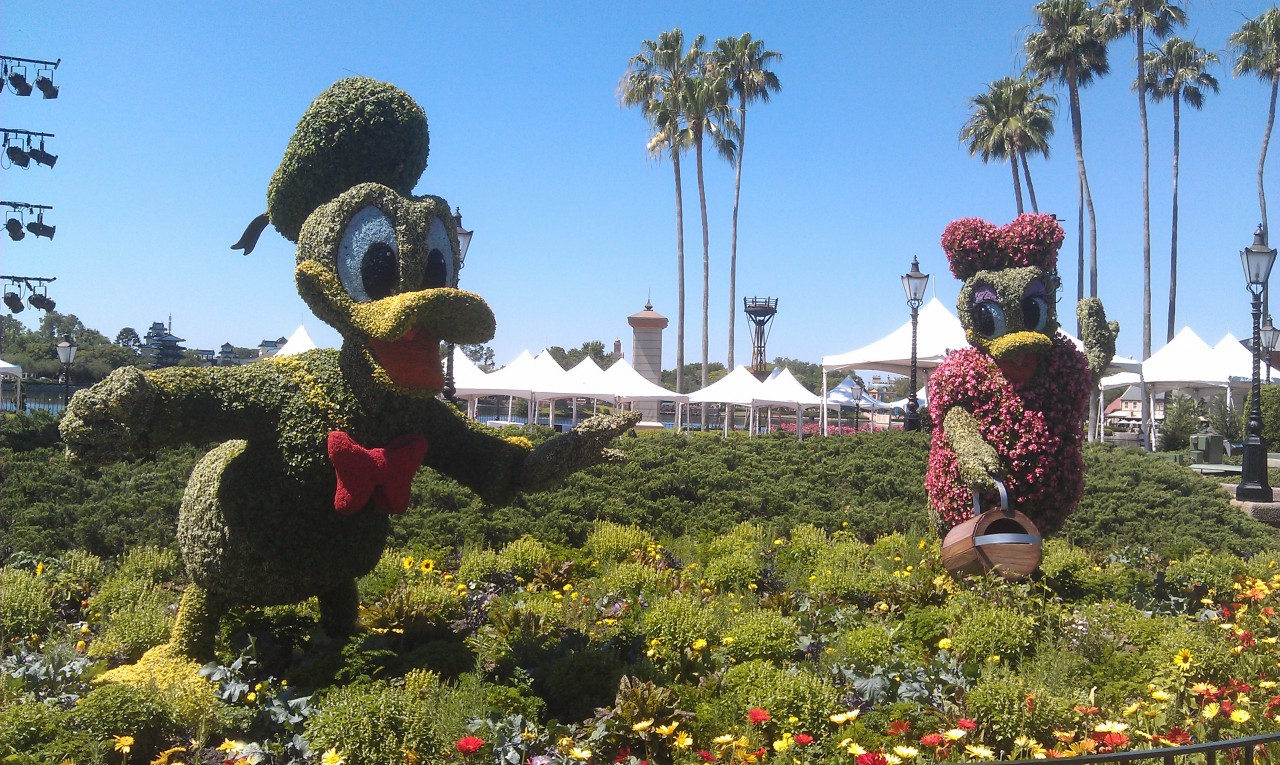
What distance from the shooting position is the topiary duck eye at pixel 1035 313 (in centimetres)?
638

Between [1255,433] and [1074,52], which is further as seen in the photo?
[1074,52]

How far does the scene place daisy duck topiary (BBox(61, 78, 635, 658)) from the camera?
4.00 meters

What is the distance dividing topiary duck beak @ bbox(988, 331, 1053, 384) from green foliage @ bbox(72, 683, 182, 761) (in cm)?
514

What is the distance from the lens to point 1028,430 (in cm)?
631

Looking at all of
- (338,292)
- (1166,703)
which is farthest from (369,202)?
(1166,703)

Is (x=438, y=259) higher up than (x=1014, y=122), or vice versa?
(x=1014, y=122)

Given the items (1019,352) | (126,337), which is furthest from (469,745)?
(126,337)

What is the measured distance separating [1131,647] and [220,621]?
190 inches

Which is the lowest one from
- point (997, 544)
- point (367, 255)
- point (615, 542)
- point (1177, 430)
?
point (615, 542)

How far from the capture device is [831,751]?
12.4ft

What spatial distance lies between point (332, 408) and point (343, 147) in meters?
1.28

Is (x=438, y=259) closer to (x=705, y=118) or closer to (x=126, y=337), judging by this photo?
(x=705, y=118)

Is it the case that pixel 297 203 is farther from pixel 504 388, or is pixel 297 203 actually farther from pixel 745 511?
pixel 504 388

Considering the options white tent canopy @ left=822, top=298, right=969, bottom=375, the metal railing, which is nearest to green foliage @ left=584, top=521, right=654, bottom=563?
the metal railing
